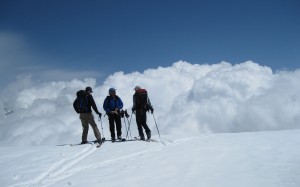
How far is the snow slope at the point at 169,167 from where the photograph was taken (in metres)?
7.40

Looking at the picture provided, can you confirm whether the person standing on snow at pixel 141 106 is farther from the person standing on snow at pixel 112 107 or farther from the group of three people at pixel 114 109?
the person standing on snow at pixel 112 107

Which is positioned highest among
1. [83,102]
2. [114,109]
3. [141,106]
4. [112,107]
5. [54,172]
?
[83,102]

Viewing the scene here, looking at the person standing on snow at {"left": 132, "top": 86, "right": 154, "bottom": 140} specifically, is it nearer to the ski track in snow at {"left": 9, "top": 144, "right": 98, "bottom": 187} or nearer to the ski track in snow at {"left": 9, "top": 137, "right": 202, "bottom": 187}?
the ski track in snow at {"left": 9, "top": 137, "right": 202, "bottom": 187}

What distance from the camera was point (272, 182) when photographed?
6.82 m

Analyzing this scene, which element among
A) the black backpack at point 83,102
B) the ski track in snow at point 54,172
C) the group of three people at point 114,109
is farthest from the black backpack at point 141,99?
the ski track in snow at point 54,172

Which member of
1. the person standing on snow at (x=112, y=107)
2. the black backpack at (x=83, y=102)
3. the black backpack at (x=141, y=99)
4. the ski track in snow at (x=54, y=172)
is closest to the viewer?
the ski track in snow at (x=54, y=172)

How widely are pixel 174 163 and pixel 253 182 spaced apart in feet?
9.87

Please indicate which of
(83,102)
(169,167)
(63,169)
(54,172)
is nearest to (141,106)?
Result: (83,102)

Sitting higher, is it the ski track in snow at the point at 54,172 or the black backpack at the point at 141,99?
the black backpack at the point at 141,99

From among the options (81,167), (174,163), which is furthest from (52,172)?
(174,163)

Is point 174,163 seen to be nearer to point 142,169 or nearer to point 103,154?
point 142,169

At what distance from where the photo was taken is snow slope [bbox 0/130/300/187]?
7402 millimetres

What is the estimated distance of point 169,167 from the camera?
9008mm

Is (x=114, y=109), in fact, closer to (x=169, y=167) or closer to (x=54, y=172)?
(x=54, y=172)
